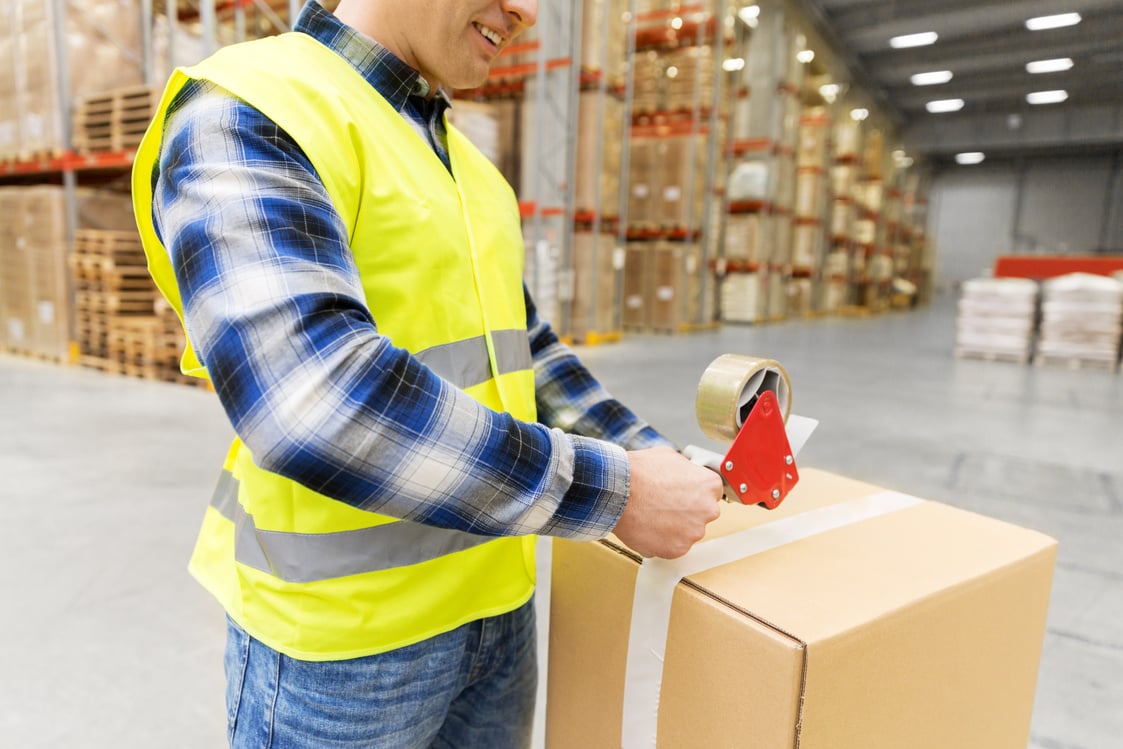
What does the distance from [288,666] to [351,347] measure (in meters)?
0.43

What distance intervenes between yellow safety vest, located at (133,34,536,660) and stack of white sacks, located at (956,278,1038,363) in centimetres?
882

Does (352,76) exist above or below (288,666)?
above

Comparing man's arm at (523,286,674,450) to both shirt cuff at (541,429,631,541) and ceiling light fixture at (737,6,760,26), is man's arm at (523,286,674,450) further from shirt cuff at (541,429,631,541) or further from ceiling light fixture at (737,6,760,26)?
ceiling light fixture at (737,6,760,26)

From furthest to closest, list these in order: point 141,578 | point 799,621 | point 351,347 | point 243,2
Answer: point 243,2
point 141,578
point 799,621
point 351,347

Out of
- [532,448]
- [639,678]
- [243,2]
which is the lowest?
[639,678]

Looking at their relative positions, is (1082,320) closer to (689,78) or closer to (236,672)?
(689,78)

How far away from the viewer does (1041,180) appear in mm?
25141

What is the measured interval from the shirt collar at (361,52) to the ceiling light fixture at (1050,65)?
22.3 m

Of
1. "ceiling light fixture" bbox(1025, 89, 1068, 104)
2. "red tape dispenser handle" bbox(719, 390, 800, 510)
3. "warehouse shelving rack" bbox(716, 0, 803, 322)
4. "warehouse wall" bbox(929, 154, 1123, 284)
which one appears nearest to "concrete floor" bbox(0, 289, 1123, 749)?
"red tape dispenser handle" bbox(719, 390, 800, 510)

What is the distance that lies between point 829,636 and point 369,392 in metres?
0.48

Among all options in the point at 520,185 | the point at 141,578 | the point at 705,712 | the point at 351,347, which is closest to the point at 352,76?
the point at 351,347

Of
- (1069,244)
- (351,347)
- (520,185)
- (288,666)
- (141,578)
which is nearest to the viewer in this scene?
(351,347)

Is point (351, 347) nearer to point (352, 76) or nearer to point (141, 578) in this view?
point (352, 76)

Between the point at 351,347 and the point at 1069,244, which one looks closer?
A: the point at 351,347
